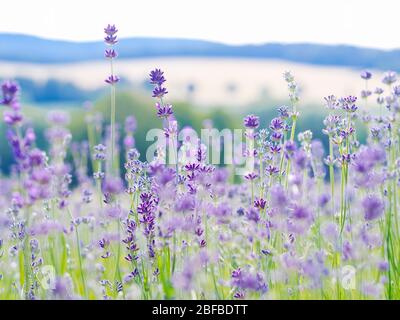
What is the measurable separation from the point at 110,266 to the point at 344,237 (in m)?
0.79

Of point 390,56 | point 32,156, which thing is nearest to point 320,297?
point 32,156

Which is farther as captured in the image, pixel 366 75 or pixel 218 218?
pixel 366 75

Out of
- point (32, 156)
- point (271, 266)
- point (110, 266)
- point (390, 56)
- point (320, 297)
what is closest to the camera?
point (32, 156)

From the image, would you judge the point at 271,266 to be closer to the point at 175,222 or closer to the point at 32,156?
the point at 175,222

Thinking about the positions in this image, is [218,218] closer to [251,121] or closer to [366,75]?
[251,121]

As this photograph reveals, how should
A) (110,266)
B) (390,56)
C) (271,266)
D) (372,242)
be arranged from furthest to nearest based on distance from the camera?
(390,56) < (110,266) < (271,266) < (372,242)

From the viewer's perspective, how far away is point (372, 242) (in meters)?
1.60

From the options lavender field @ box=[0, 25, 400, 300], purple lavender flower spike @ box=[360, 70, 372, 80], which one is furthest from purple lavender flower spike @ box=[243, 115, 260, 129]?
purple lavender flower spike @ box=[360, 70, 372, 80]

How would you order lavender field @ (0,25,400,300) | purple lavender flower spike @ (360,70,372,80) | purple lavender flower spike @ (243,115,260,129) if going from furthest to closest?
1. purple lavender flower spike @ (360,70,372,80)
2. purple lavender flower spike @ (243,115,260,129)
3. lavender field @ (0,25,400,300)

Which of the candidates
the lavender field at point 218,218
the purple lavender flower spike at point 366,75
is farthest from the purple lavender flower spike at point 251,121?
the purple lavender flower spike at point 366,75

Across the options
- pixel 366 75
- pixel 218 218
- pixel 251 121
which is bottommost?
pixel 218 218

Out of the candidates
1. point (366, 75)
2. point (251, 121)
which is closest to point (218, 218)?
point (251, 121)

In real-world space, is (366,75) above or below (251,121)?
above

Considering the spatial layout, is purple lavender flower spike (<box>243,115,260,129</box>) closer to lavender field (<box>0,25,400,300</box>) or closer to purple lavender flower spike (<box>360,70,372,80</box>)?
lavender field (<box>0,25,400,300</box>)
